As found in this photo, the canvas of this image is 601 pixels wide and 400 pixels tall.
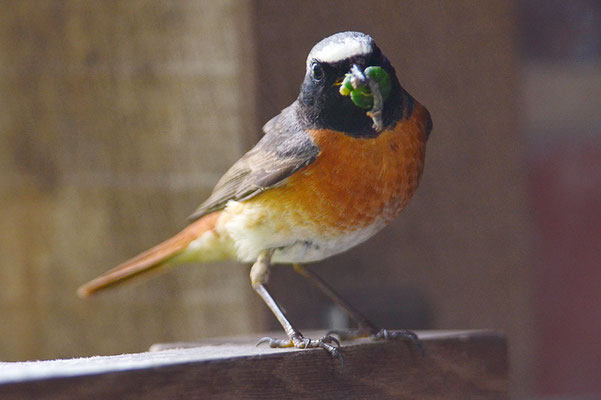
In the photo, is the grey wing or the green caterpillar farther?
the grey wing

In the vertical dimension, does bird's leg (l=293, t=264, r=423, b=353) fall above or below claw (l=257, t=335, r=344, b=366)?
below

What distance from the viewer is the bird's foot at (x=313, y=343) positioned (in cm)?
151

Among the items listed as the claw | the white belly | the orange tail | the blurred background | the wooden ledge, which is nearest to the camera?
the wooden ledge

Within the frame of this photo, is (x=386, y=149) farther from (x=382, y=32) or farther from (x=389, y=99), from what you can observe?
(x=382, y=32)

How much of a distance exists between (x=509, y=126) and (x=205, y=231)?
1159 mm

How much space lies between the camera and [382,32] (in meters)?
1.99

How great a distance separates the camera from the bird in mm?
1465

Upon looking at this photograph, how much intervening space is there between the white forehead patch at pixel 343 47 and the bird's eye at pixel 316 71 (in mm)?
16

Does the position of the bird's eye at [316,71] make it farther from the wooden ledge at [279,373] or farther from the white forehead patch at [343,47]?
the wooden ledge at [279,373]

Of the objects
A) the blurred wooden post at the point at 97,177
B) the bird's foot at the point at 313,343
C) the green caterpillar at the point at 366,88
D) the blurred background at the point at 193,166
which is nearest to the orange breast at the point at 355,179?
the green caterpillar at the point at 366,88

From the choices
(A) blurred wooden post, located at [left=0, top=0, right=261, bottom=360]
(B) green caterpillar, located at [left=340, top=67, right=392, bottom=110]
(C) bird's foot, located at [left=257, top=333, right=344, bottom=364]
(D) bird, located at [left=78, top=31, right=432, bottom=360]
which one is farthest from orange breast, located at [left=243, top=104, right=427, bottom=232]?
(A) blurred wooden post, located at [left=0, top=0, right=261, bottom=360]

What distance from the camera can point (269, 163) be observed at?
1676mm

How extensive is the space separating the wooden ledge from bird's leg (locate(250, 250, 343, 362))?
25 millimetres

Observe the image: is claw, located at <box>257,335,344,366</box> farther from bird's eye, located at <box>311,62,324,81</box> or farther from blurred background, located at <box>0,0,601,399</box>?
blurred background, located at <box>0,0,601,399</box>
